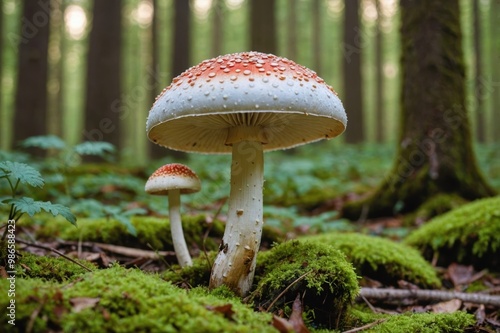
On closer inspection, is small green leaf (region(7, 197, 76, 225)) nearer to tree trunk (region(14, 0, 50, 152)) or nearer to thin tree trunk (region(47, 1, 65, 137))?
tree trunk (region(14, 0, 50, 152))

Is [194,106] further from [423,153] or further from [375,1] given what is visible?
[375,1]

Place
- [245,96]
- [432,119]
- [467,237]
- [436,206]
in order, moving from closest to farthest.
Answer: [245,96] < [467,237] < [436,206] < [432,119]

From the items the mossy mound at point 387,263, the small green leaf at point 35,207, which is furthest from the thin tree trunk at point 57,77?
the mossy mound at point 387,263

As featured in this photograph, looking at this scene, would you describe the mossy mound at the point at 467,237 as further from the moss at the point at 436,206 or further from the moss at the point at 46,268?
the moss at the point at 46,268

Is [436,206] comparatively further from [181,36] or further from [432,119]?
[181,36]

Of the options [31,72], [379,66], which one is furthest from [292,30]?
[31,72]

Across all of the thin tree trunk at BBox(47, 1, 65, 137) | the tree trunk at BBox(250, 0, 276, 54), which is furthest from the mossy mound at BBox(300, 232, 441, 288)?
the thin tree trunk at BBox(47, 1, 65, 137)

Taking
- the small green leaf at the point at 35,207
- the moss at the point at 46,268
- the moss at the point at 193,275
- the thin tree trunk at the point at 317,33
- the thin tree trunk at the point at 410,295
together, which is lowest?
the thin tree trunk at the point at 410,295
